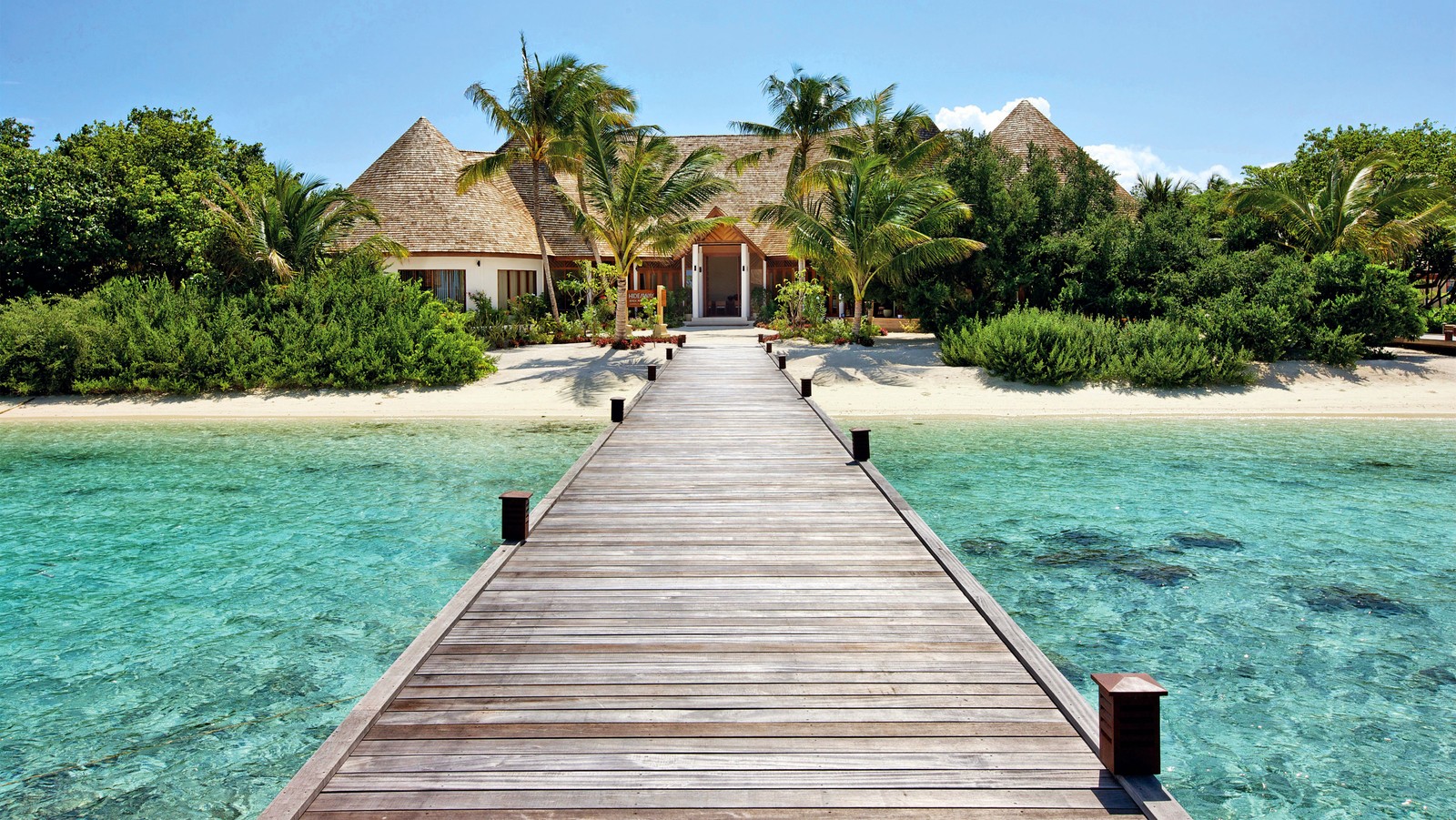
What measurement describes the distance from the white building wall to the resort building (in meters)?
0.03

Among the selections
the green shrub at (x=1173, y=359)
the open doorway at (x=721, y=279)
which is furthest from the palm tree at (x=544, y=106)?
the green shrub at (x=1173, y=359)

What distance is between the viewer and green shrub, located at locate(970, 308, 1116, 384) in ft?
64.0

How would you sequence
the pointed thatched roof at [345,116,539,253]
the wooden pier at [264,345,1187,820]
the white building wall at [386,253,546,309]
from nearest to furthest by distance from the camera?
the wooden pier at [264,345,1187,820]
the white building wall at [386,253,546,309]
the pointed thatched roof at [345,116,539,253]

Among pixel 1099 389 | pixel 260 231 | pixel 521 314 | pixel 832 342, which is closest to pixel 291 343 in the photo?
pixel 260 231

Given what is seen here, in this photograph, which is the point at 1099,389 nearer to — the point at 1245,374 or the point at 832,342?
the point at 1245,374

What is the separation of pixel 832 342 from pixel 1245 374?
10.0m

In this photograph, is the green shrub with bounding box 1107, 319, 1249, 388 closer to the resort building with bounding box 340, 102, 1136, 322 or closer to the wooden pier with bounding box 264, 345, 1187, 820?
the resort building with bounding box 340, 102, 1136, 322

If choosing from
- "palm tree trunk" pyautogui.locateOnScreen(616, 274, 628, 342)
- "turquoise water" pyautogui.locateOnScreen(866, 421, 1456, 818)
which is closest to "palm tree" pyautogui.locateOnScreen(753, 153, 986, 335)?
"palm tree trunk" pyautogui.locateOnScreen(616, 274, 628, 342)

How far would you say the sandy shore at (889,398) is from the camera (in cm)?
1797

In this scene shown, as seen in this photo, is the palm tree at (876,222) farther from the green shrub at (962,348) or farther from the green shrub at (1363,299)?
the green shrub at (1363,299)

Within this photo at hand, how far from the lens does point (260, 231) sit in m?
21.2

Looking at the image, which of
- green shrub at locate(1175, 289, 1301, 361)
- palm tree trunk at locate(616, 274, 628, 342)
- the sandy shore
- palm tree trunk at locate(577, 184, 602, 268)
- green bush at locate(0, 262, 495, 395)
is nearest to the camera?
the sandy shore

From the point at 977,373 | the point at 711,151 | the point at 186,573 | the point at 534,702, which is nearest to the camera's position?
the point at 534,702

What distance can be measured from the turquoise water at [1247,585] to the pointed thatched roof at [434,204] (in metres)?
18.4
